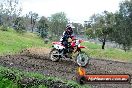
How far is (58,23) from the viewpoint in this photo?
63469 mm

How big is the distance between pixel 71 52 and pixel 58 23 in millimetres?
43580

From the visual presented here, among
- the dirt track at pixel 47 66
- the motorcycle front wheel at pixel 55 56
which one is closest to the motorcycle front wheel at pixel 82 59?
the dirt track at pixel 47 66

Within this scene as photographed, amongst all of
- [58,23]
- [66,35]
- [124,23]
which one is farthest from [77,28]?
[66,35]

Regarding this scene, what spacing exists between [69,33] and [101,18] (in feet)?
121

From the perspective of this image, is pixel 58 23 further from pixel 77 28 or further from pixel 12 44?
pixel 12 44

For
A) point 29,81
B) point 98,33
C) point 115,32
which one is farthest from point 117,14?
point 29,81

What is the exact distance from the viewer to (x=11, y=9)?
198 feet

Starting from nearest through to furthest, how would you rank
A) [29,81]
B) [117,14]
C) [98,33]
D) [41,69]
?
[29,81], [41,69], [117,14], [98,33]

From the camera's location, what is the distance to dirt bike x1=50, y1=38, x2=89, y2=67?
64.4 ft

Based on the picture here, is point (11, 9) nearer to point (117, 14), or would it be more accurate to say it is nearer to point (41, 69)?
point (117, 14)

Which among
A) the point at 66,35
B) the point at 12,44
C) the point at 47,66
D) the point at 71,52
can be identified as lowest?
the point at 47,66

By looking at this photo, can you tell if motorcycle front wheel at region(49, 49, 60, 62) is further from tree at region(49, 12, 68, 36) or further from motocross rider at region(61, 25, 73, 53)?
tree at region(49, 12, 68, 36)

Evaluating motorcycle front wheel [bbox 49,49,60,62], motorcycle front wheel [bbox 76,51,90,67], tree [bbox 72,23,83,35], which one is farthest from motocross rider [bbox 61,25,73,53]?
tree [bbox 72,23,83,35]

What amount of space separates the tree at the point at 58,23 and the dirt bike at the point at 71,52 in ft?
137
